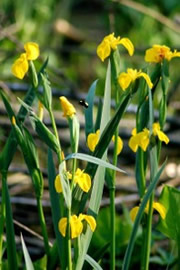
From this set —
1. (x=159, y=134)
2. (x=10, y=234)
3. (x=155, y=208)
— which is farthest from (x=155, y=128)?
(x=10, y=234)

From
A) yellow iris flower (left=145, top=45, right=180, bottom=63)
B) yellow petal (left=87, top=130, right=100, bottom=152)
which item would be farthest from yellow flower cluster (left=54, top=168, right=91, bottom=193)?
yellow iris flower (left=145, top=45, right=180, bottom=63)

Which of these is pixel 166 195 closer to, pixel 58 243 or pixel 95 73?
pixel 58 243

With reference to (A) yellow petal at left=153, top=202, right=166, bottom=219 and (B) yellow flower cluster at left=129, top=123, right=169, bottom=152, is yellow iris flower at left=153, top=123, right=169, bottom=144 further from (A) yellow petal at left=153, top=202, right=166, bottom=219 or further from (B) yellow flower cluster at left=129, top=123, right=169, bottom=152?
(A) yellow petal at left=153, top=202, right=166, bottom=219

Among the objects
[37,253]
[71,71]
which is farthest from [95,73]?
[37,253]

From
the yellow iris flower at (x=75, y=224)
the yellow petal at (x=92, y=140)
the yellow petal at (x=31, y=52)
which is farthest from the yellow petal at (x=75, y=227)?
the yellow petal at (x=31, y=52)

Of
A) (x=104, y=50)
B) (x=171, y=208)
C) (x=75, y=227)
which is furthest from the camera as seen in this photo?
(x=171, y=208)

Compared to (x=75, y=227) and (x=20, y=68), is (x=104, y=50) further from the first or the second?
(x=75, y=227)

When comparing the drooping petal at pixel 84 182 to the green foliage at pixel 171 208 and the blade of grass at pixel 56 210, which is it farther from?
the green foliage at pixel 171 208

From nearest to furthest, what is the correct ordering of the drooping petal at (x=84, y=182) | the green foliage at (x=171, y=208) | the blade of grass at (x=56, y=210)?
the drooping petal at (x=84, y=182)
the blade of grass at (x=56, y=210)
the green foliage at (x=171, y=208)
